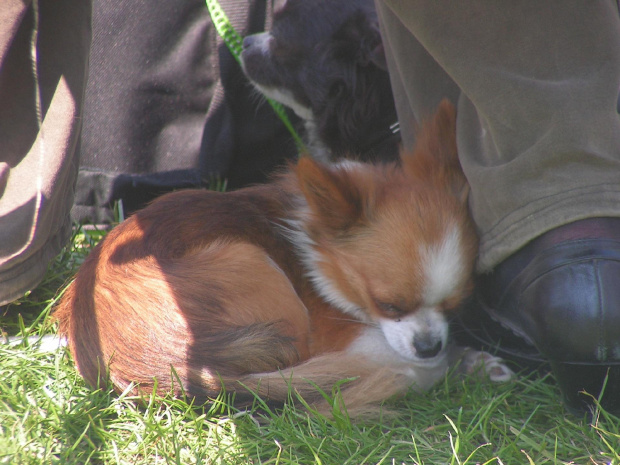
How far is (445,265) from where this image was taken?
7.46 feet

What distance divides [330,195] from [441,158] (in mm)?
452

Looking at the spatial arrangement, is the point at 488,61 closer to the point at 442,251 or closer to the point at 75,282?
the point at 442,251

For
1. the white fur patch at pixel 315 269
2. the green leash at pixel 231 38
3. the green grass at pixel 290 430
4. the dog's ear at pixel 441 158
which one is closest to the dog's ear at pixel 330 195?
the white fur patch at pixel 315 269

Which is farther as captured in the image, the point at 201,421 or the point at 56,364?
the point at 56,364

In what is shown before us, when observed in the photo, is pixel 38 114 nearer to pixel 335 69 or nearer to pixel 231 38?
pixel 231 38

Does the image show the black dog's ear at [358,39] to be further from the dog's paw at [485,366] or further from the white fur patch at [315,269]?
the dog's paw at [485,366]

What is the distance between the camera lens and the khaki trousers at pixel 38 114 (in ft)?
8.23

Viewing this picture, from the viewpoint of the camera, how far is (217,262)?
228 cm

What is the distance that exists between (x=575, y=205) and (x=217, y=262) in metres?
1.20

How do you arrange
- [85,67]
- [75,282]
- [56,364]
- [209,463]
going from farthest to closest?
Answer: 1. [85,67]
2. [75,282]
3. [56,364]
4. [209,463]

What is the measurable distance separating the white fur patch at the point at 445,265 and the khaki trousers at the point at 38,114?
1543 millimetres

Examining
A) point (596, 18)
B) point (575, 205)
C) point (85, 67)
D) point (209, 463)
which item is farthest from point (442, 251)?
point (85, 67)

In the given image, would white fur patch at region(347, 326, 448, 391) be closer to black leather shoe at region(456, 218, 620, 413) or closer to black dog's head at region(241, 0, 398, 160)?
black leather shoe at region(456, 218, 620, 413)

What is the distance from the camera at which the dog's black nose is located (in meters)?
2.32
